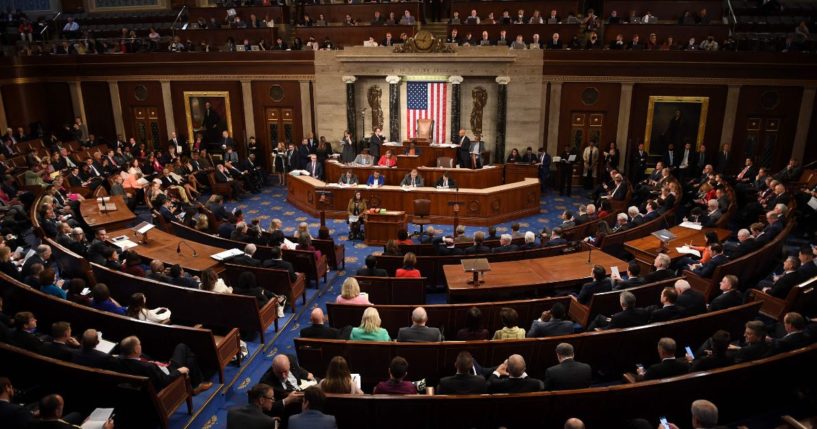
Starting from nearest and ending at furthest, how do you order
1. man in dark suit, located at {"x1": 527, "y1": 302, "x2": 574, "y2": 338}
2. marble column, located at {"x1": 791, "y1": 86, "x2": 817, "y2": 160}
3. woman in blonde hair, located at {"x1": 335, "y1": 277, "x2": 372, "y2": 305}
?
man in dark suit, located at {"x1": 527, "y1": 302, "x2": 574, "y2": 338}, woman in blonde hair, located at {"x1": 335, "y1": 277, "x2": 372, "y2": 305}, marble column, located at {"x1": 791, "y1": 86, "x2": 817, "y2": 160}

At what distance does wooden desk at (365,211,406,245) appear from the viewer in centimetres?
1264

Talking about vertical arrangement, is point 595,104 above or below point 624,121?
above

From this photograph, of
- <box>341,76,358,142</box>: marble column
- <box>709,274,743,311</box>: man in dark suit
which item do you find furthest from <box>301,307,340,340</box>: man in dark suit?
<box>341,76,358,142</box>: marble column

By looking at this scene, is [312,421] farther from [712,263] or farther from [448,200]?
[448,200]

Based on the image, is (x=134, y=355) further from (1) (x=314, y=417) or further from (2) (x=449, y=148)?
(2) (x=449, y=148)

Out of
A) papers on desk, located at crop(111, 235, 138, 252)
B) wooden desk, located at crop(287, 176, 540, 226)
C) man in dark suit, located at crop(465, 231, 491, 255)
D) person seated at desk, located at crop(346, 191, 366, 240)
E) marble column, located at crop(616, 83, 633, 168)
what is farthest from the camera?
marble column, located at crop(616, 83, 633, 168)

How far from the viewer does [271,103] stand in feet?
63.9

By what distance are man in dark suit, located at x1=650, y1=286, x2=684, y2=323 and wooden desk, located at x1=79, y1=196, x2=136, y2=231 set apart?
10459 mm

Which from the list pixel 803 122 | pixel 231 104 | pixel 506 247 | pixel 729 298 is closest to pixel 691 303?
pixel 729 298

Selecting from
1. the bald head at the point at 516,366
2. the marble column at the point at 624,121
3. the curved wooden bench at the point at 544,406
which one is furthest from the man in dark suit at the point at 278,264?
the marble column at the point at 624,121

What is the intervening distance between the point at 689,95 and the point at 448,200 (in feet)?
27.4

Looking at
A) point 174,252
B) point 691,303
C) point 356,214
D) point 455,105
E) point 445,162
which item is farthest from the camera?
point 455,105

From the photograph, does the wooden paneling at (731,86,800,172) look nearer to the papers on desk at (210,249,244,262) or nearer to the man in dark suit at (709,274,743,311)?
the man in dark suit at (709,274,743,311)

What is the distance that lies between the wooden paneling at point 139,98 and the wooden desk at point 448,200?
8.50 m
